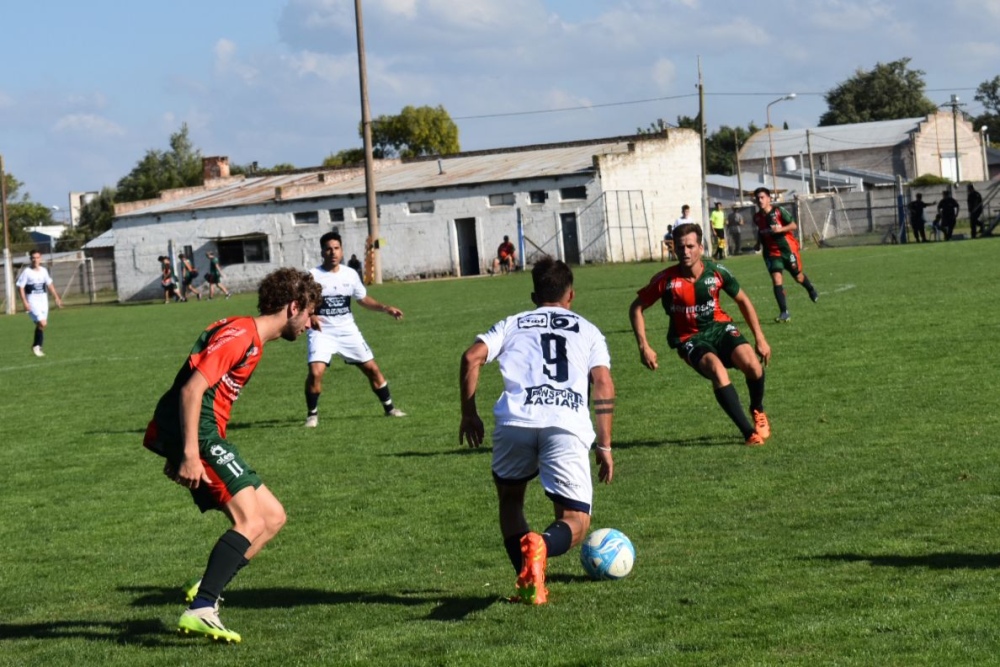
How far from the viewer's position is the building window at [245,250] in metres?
61.7

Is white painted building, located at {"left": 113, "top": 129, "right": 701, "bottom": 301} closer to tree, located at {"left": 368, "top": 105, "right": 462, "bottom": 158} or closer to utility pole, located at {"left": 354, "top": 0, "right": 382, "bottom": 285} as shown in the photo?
utility pole, located at {"left": 354, "top": 0, "right": 382, "bottom": 285}

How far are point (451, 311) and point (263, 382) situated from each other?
Result: 451 inches

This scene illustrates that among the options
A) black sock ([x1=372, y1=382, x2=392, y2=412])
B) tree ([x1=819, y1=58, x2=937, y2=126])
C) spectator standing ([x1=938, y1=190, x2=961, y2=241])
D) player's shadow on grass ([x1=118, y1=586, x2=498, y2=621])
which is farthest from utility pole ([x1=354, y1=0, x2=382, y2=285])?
tree ([x1=819, y1=58, x2=937, y2=126])

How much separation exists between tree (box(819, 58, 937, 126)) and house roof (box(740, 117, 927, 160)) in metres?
19.0

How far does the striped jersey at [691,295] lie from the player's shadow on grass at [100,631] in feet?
18.9

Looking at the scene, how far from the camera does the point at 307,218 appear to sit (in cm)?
6106

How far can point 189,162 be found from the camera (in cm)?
10856

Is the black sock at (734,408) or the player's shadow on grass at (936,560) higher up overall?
the black sock at (734,408)

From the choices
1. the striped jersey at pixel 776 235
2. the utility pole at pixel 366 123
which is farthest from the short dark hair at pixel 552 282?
the utility pole at pixel 366 123

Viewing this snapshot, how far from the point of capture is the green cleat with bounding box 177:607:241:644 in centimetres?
613

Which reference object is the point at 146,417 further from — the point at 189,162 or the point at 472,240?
the point at 189,162

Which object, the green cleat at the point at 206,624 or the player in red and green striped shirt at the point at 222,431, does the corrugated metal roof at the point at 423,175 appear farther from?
the green cleat at the point at 206,624

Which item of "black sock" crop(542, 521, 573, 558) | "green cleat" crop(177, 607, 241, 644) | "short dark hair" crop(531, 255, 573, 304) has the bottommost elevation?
"green cleat" crop(177, 607, 241, 644)

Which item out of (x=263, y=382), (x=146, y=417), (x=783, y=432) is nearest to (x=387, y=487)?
(x=783, y=432)
